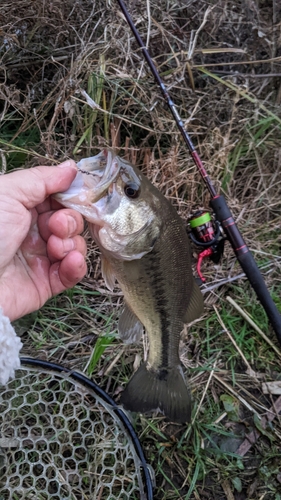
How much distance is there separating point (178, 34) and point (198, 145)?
2.96 ft

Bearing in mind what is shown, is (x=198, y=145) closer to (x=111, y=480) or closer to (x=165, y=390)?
(x=165, y=390)

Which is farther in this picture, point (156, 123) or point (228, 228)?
point (156, 123)

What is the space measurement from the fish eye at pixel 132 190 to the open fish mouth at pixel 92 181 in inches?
3.4

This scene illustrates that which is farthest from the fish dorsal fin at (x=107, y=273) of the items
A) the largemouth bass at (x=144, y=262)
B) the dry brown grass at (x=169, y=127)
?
the dry brown grass at (x=169, y=127)

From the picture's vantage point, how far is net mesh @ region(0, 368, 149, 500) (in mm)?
2504

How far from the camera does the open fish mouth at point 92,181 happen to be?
1.88m

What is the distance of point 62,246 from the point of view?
6.87 feet

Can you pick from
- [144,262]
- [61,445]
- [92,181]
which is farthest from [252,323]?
[92,181]

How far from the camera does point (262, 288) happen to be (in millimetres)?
2736

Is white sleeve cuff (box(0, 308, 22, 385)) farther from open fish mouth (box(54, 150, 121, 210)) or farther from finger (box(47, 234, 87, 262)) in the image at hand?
open fish mouth (box(54, 150, 121, 210))

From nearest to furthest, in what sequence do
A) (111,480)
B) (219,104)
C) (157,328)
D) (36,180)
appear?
(36,180)
(157,328)
(111,480)
(219,104)

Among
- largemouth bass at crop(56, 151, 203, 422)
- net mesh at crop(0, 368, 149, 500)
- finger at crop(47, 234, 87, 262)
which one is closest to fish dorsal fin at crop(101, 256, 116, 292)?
largemouth bass at crop(56, 151, 203, 422)

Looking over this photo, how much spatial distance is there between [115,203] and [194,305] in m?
0.75

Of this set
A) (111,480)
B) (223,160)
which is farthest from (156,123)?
(111,480)
